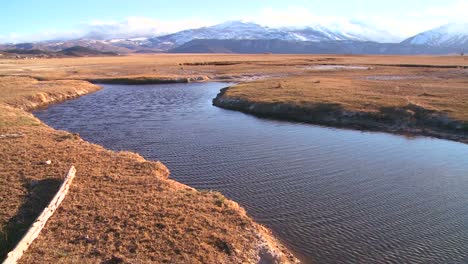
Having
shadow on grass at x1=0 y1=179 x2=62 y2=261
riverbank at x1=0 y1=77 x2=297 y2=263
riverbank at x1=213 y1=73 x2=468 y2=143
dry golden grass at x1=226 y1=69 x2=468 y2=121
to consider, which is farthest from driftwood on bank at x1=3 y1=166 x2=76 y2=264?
dry golden grass at x1=226 y1=69 x2=468 y2=121

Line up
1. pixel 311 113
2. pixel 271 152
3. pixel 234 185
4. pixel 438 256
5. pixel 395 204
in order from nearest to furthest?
pixel 438 256 < pixel 395 204 < pixel 234 185 < pixel 271 152 < pixel 311 113

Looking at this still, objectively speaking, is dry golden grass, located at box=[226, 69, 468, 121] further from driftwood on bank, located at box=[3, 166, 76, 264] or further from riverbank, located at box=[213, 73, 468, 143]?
driftwood on bank, located at box=[3, 166, 76, 264]

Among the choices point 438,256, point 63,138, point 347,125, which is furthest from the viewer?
point 347,125

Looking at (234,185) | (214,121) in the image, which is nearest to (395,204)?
(234,185)

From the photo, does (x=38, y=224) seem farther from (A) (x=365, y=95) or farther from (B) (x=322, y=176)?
(A) (x=365, y=95)

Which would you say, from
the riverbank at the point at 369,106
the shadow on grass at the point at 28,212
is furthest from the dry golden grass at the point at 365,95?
the shadow on grass at the point at 28,212

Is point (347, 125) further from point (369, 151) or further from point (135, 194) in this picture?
point (135, 194)

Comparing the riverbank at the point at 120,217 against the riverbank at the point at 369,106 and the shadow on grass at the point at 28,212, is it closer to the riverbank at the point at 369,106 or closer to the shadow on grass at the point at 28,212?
the shadow on grass at the point at 28,212
